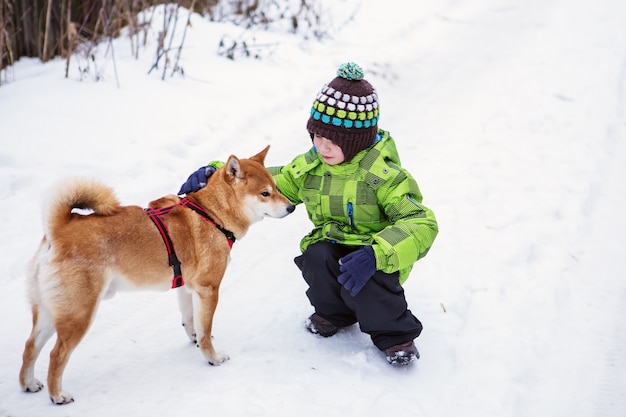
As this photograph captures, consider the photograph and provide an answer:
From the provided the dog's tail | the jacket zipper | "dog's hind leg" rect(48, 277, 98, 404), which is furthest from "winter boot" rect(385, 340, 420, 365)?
the dog's tail

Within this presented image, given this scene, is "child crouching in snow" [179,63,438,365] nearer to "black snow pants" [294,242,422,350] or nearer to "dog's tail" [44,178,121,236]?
"black snow pants" [294,242,422,350]

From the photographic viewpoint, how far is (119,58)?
6578mm

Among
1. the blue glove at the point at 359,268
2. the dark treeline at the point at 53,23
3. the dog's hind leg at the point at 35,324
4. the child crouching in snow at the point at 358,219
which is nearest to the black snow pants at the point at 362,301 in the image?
the child crouching in snow at the point at 358,219

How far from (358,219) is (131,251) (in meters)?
1.25

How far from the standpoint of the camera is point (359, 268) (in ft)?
9.04

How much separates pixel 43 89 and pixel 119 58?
1252 mm

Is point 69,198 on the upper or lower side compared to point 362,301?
upper

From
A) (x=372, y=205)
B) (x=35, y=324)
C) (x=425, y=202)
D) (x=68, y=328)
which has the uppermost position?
(x=372, y=205)

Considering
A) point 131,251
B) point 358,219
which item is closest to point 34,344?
point 131,251

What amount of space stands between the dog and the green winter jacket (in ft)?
0.75

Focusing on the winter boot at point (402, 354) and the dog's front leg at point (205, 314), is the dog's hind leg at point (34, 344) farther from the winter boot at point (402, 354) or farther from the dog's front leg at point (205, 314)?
the winter boot at point (402, 354)

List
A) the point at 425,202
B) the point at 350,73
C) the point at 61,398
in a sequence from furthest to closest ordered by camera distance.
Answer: the point at 425,202, the point at 350,73, the point at 61,398

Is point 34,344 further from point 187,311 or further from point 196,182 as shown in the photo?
point 196,182

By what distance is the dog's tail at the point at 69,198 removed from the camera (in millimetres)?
2518
